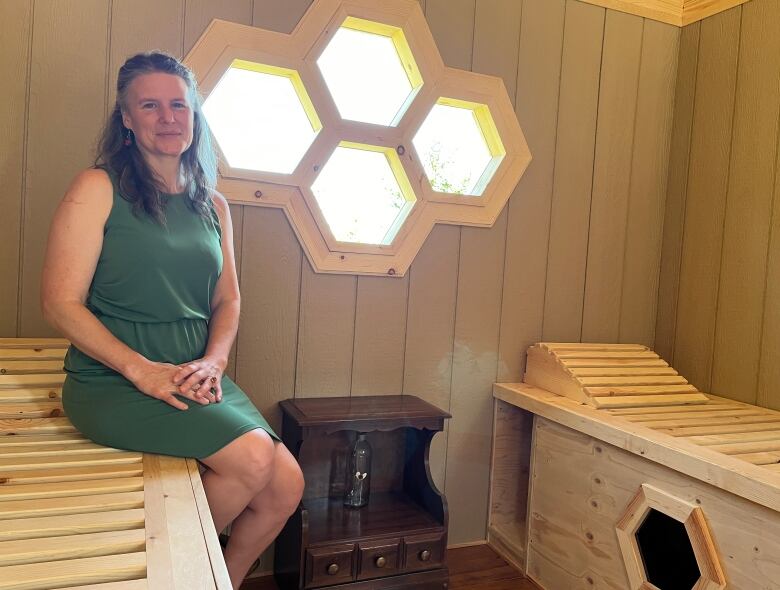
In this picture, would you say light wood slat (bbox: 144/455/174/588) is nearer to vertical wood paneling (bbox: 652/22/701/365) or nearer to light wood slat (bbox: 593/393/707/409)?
light wood slat (bbox: 593/393/707/409)

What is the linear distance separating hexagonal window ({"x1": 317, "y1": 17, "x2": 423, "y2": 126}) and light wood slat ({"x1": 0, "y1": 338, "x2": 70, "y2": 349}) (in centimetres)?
109

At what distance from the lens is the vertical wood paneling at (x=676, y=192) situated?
2.48 m

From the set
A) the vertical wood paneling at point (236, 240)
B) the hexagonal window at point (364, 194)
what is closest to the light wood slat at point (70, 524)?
the vertical wood paneling at point (236, 240)

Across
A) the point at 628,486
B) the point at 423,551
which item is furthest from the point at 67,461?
the point at 628,486

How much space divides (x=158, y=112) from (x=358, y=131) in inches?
27.6

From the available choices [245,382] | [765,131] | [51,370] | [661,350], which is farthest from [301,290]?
[765,131]

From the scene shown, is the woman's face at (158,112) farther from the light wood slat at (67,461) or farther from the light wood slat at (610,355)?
the light wood slat at (610,355)

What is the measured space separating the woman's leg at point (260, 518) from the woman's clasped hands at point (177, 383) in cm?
23

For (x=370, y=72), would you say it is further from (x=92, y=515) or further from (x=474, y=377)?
(x=92, y=515)

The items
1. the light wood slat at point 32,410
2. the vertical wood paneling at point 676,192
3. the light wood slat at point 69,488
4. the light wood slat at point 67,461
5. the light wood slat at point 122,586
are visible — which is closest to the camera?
the light wood slat at point 122,586

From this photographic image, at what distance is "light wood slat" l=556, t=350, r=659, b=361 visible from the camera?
7.18 ft

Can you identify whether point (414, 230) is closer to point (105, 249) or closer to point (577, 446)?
point (577, 446)

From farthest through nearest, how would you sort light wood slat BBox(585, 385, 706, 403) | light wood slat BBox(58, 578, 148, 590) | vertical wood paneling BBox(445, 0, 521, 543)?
1. vertical wood paneling BBox(445, 0, 521, 543)
2. light wood slat BBox(585, 385, 706, 403)
3. light wood slat BBox(58, 578, 148, 590)

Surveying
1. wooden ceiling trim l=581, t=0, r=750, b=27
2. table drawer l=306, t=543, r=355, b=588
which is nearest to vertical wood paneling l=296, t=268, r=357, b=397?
table drawer l=306, t=543, r=355, b=588
